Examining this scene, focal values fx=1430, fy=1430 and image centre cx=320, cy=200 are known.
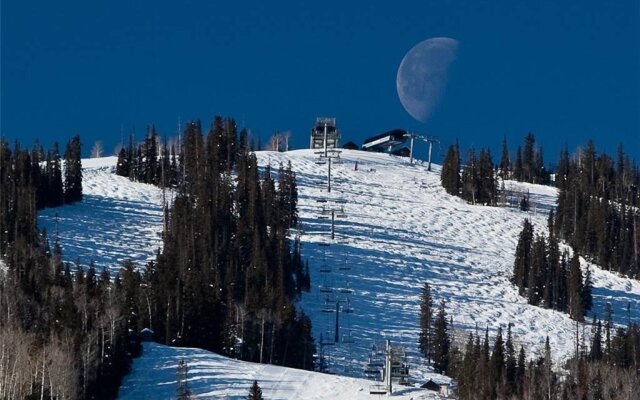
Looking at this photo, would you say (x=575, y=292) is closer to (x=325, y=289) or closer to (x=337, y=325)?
(x=325, y=289)

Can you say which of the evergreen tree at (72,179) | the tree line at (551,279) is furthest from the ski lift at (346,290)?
the evergreen tree at (72,179)

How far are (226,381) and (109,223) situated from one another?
41.6 meters

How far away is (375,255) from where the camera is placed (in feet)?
381

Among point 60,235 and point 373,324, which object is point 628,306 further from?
point 60,235

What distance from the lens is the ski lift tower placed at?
154375mm

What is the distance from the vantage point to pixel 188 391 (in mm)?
74375

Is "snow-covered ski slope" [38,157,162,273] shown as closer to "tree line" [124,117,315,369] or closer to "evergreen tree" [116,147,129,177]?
"evergreen tree" [116,147,129,177]

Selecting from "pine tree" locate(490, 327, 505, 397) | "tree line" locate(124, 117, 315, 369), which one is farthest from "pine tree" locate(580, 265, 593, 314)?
"pine tree" locate(490, 327, 505, 397)

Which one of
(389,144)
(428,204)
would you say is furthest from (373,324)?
(389,144)

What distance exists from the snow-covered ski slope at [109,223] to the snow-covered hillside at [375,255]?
0.10 metres

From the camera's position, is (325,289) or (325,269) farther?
(325,269)

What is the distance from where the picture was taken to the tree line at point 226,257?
9062 cm

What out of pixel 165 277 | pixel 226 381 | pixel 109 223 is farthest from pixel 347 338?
pixel 109 223

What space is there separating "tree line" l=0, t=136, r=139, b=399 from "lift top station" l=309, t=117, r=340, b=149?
49.5m
